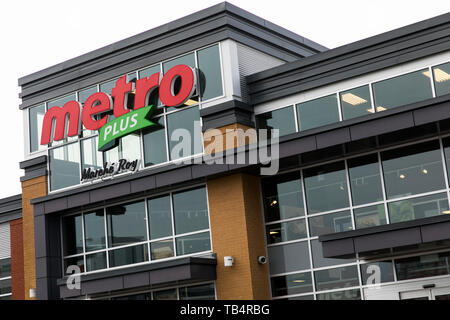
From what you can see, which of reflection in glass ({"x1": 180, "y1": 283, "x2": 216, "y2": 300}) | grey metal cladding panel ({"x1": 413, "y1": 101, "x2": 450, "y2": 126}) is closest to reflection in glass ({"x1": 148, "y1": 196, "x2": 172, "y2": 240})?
reflection in glass ({"x1": 180, "y1": 283, "x2": 216, "y2": 300})

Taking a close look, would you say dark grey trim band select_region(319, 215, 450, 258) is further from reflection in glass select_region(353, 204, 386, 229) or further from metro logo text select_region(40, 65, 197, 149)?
metro logo text select_region(40, 65, 197, 149)

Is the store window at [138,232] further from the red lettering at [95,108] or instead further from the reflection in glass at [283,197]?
the red lettering at [95,108]

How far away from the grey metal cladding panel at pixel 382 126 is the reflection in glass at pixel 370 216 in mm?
1947

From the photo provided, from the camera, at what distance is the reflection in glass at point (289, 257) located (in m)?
17.2

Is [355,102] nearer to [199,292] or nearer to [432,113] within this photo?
[432,113]

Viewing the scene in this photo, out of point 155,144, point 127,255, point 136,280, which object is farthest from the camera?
point 127,255

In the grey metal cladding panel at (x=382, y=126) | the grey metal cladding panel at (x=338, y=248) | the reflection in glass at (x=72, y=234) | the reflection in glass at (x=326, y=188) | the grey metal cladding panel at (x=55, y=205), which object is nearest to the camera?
the grey metal cladding panel at (x=382, y=126)

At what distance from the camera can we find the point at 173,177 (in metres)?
18.4

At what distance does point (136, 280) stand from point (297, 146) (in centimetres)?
580

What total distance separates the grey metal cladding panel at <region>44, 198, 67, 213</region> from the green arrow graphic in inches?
78.1

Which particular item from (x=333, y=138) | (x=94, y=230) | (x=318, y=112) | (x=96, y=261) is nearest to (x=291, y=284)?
(x=333, y=138)

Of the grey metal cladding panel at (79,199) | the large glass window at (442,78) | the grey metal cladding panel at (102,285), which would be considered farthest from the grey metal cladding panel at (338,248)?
the grey metal cladding panel at (79,199)

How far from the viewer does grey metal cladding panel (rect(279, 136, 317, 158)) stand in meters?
16.1
